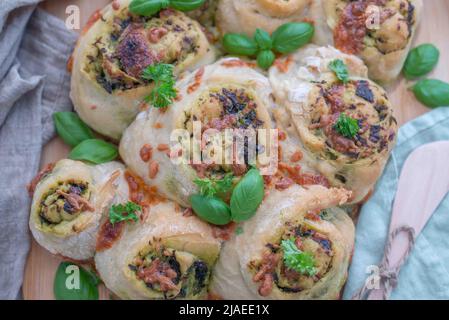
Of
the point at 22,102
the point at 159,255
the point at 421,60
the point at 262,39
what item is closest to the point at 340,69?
the point at 262,39

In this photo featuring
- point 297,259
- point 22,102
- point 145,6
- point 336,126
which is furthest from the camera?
point 22,102

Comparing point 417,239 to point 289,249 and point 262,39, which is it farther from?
point 262,39

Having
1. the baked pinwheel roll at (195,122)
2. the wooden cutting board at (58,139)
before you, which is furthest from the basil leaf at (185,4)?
the wooden cutting board at (58,139)

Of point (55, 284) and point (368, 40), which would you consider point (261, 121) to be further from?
point (55, 284)

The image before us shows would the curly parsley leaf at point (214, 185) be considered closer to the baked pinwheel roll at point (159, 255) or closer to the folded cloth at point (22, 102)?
the baked pinwheel roll at point (159, 255)
